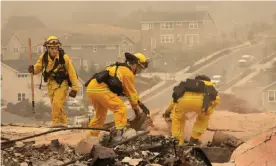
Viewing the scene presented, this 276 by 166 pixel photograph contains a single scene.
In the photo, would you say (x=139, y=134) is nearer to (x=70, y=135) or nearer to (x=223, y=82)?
(x=70, y=135)

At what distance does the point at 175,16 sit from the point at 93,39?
4468mm

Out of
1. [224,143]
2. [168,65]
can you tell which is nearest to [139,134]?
[224,143]

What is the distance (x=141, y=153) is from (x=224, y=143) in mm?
2551

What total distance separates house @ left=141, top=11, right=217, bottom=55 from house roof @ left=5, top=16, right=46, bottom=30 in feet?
22.1

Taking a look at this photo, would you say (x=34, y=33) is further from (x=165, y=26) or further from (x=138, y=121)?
(x=138, y=121)

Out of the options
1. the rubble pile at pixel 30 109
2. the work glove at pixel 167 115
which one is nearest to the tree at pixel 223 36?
the rubble pile at pixel 30 109

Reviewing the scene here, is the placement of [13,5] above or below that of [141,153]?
above

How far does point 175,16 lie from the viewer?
33.1m

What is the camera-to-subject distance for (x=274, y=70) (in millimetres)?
32438

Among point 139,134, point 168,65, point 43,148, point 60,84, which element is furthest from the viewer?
point 168,65

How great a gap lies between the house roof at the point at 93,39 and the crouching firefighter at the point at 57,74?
21434 millimetres

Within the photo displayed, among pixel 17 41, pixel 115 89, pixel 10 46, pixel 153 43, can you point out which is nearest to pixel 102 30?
pixel 17 41

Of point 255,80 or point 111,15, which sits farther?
point 111,15

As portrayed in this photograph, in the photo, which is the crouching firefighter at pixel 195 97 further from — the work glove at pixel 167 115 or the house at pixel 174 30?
the house at pixel 174 30
